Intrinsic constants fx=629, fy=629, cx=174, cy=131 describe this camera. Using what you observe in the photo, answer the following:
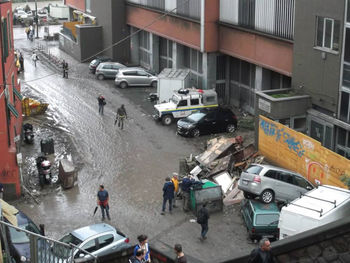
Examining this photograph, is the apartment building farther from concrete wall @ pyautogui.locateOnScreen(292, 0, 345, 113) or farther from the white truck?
the white truck

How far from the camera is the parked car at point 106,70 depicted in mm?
46406

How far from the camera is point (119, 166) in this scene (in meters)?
28.9

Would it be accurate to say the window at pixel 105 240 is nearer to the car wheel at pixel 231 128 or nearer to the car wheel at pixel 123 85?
the car wheel at pixel 231 128

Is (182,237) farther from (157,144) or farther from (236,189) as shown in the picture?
(157,144)

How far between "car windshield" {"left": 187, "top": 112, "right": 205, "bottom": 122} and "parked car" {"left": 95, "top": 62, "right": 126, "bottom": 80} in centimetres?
1489

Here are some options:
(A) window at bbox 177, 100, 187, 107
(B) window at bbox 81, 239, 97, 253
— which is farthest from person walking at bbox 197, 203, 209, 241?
(A) window at bbox 177, 100, 187, 107

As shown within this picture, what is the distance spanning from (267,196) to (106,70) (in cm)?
2556

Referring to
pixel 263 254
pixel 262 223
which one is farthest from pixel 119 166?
pixel 263 254

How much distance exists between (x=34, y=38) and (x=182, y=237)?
4972 centimetres

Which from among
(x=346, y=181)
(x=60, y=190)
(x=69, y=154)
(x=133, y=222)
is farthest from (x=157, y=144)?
(x=346, y=181)

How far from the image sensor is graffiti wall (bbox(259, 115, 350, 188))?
23328 millimetres

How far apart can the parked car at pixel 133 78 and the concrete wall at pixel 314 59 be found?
17304 millimetres

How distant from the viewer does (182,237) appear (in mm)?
21953

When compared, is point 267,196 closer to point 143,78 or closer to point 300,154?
point 300,154
